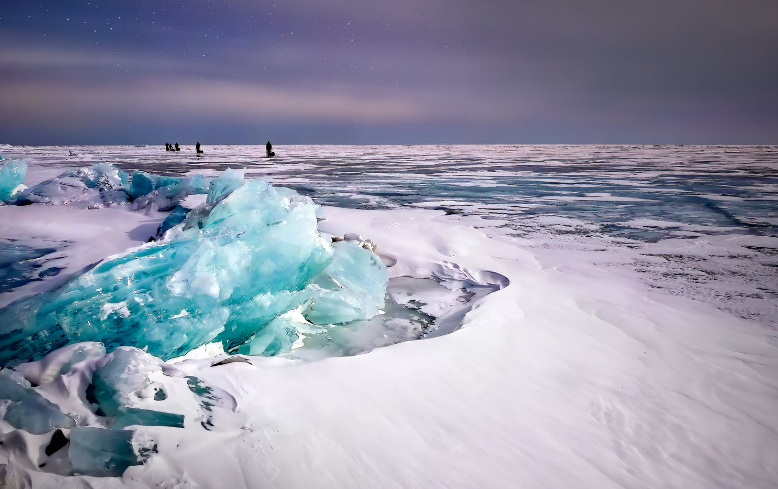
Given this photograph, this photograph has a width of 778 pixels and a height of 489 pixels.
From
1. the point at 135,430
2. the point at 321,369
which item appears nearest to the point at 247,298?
the point at 321,369

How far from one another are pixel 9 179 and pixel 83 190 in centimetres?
130

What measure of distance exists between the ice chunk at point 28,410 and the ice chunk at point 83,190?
592 cm

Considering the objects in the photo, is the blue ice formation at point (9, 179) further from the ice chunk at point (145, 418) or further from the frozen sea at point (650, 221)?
the ice chunk at point (145, 418)

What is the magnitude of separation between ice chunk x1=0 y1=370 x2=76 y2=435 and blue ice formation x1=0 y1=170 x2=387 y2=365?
1.86 ft

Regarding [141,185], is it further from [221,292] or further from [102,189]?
[221,292]

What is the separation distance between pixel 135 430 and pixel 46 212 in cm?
594

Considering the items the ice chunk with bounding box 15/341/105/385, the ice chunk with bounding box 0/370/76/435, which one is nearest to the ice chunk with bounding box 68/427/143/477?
the ice chunk with bounding box 0/370/76/435

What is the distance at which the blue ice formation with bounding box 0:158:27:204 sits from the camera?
639cm

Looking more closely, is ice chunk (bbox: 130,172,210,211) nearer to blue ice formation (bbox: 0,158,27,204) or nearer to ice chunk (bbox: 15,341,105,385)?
blue ice formation (bbox: 0,158,27,204)

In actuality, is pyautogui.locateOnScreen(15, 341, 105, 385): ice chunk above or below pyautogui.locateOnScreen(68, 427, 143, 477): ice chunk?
above

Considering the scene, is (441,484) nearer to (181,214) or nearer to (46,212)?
(181,214)

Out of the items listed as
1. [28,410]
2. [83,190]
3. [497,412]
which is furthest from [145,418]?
[83,190]

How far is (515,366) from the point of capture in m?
2.10

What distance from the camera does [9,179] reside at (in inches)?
255
